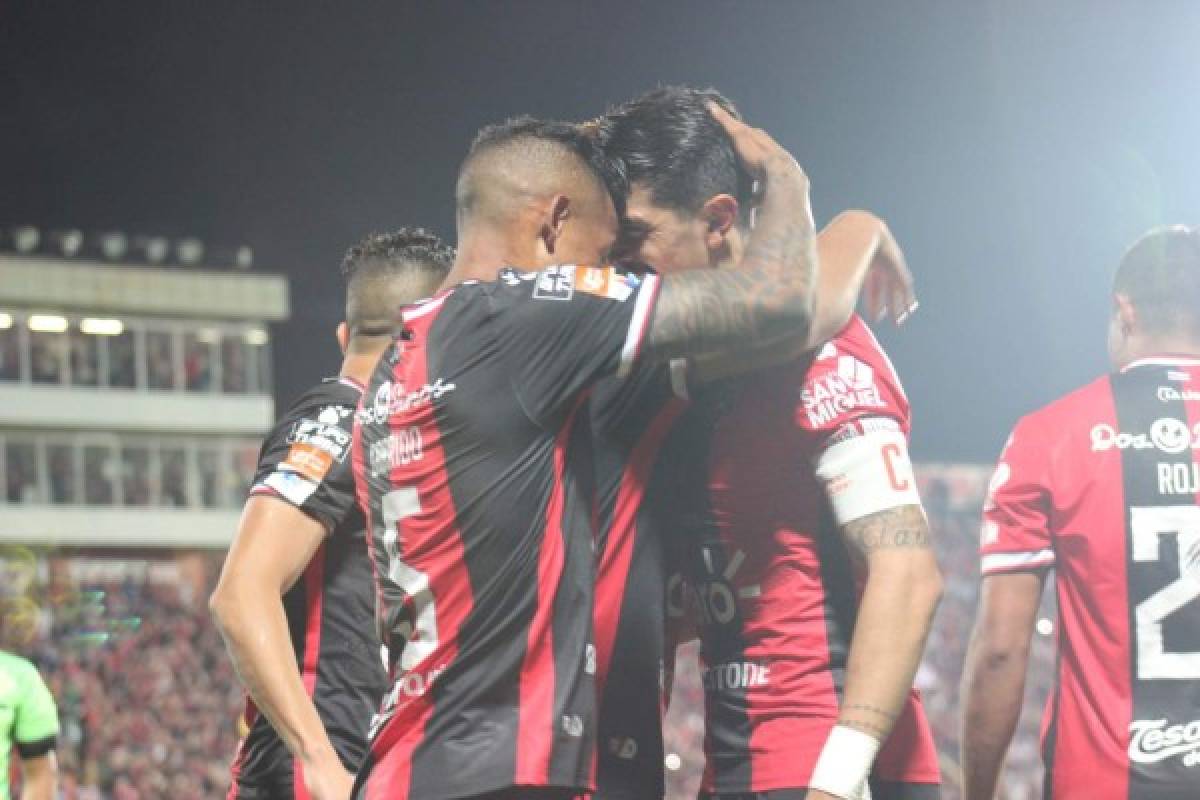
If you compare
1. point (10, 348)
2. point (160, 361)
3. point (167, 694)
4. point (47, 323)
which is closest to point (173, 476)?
point (160, 361)

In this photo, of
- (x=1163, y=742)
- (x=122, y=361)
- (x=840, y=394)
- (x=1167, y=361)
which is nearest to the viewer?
(x=840, y=394)

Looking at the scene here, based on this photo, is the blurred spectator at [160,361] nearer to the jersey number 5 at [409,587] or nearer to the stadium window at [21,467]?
the stadium window at [21,467]

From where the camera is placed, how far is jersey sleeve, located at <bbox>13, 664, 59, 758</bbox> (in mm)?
6223

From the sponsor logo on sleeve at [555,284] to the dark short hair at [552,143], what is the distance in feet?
0.96

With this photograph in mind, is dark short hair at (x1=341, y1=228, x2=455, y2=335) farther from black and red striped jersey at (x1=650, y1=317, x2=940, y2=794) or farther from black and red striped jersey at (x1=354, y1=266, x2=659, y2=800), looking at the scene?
black and red striped jersey at (x1=354, y1=266, x2=659, y2=800)

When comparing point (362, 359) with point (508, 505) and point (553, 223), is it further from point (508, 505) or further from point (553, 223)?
point (508, 505)

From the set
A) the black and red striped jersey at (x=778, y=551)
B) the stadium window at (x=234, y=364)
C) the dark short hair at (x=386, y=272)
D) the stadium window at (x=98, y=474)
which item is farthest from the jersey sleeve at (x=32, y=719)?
the stadium window at (x=234, y=364)

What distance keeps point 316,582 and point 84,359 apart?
3852 cm

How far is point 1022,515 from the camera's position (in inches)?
153

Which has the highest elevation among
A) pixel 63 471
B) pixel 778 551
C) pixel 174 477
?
pixel 63 471

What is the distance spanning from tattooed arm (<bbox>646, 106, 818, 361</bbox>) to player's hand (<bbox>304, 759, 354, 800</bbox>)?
1.23 metres

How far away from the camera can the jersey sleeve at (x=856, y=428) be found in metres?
2.71

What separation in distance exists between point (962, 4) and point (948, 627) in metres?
14.0

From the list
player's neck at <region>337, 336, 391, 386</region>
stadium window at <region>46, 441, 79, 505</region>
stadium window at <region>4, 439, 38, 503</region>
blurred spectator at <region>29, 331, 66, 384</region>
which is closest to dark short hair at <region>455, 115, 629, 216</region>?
player's neck at <region>337, 336, 391, 386</region>
